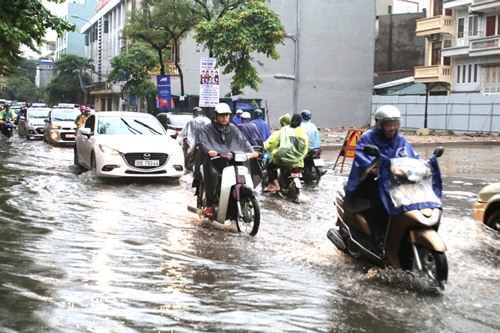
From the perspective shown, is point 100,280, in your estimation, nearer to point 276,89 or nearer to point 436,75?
point 276,89

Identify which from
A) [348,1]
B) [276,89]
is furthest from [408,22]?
[276,89]

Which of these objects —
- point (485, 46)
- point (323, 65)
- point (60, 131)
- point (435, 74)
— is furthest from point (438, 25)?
point (60, 131)

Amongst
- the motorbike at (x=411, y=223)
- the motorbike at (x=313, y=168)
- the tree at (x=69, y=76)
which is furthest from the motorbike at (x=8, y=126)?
the tree at (x=69, y=76)

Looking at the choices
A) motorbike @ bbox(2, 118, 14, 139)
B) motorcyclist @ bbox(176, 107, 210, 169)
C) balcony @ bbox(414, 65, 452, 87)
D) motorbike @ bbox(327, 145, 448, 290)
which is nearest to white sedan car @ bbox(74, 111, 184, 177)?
motorcyclist @ bbox(176, 107, 210, 169)

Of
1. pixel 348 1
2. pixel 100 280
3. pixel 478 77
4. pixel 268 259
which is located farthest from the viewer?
pixel 348 1

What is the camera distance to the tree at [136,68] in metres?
32.1

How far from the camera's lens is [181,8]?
88.5 feet

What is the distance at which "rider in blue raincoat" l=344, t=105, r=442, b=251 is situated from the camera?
481cm

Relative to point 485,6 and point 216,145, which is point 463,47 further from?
point 216,145

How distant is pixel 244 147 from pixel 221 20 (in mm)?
15965

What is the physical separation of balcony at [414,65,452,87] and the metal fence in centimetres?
310

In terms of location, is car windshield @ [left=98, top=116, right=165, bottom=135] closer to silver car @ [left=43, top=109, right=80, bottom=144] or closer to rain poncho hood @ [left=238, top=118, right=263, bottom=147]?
rain poncho hood @ [left=238, top=118, right=263, bottom=147]

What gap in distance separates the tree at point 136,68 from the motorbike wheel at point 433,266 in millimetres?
29308

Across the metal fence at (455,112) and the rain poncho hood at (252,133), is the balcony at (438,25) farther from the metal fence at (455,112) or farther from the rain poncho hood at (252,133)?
the rain poncho hood at (252,133)
